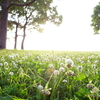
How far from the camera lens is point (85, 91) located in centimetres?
169

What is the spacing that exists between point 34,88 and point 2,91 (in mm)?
474

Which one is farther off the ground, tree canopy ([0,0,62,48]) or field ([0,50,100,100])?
tree canopy ([0,0,62,48])

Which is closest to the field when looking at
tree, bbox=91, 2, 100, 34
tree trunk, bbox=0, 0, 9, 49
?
tree trunk, bbox=0, 0, 9, 49

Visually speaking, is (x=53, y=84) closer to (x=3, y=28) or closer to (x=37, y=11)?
(x=3, y=28)

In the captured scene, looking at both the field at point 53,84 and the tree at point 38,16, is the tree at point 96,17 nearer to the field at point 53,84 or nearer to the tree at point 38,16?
the tree at point 38,16

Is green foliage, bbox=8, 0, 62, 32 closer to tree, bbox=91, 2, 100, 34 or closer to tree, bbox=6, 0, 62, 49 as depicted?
tree, bbox=6, 0, 62, 49

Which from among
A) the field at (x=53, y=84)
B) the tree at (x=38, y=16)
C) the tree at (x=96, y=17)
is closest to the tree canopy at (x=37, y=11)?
the tree at (x=38, y=16)

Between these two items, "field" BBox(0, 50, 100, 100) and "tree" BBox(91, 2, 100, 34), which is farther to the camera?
"tree" BBox(91, 2, 100, 34)

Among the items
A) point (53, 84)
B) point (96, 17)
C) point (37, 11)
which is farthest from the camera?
point (96, 17)

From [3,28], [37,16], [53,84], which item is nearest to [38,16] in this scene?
[37,16]

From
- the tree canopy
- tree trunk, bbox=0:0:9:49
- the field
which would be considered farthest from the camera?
the tree canopy

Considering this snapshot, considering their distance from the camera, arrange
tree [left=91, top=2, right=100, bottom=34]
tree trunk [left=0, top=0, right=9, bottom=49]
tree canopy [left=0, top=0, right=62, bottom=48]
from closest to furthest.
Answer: tree trunk [left=0, top=0, right=9, bottom=49] → tree canopy [left=0, top=0, right=62, bottom=48] → tree [left=91, top=2, right=100, bottom=34]

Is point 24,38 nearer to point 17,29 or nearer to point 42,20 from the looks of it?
point 17,29

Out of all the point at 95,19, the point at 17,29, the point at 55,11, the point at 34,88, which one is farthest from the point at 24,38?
the point at 34,88
